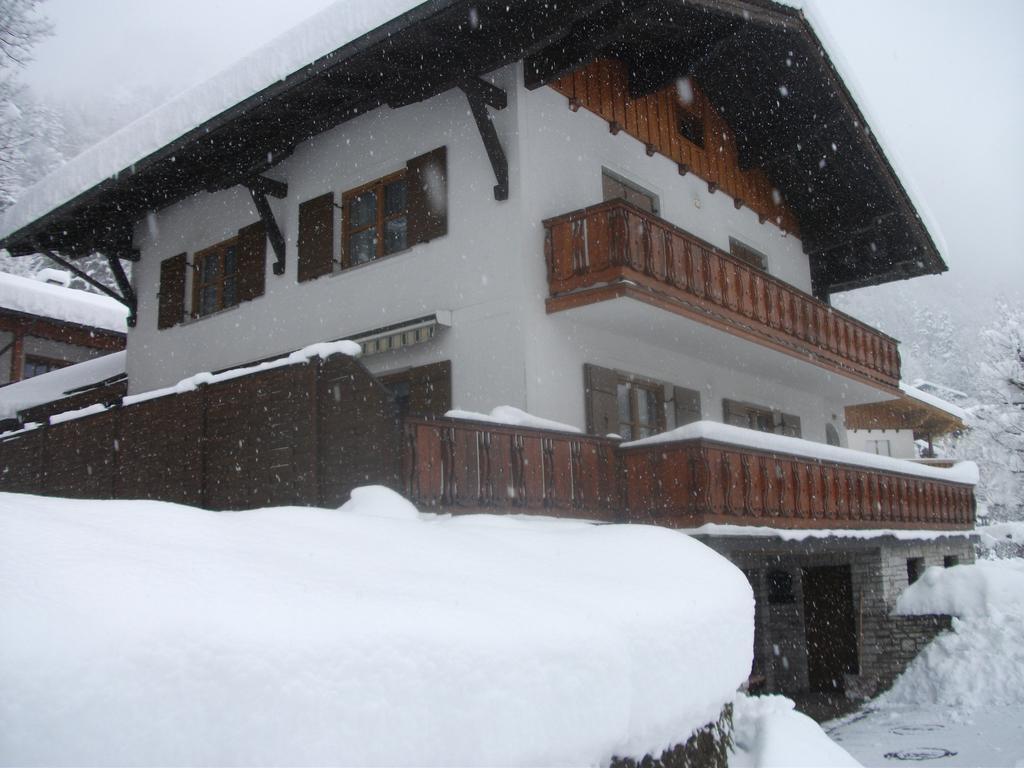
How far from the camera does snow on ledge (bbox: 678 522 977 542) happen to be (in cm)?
895

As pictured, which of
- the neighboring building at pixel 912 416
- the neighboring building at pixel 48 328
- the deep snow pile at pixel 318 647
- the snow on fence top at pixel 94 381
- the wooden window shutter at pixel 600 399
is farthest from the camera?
the neighboring building at pixel 912 416

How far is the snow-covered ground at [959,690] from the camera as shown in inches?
401

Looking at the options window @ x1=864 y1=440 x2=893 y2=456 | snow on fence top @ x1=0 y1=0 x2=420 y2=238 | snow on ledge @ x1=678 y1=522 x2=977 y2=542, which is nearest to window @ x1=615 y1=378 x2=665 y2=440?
snow on ledge @ x1=678 y1=522 x2=977 y2=542

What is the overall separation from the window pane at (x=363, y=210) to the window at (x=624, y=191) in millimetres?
3102

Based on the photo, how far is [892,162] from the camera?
51.2ft

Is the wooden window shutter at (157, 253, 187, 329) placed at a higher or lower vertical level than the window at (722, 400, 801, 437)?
higher

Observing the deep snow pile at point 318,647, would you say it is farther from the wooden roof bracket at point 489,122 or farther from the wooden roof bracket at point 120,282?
the wooden roof bracket at point 120,282

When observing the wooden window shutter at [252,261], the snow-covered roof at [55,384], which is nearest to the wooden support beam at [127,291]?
the snow-covered roof at [55,384]

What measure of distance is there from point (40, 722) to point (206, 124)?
33.3 ft

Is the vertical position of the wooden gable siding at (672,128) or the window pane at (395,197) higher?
the wooden gable siding at (672,128)

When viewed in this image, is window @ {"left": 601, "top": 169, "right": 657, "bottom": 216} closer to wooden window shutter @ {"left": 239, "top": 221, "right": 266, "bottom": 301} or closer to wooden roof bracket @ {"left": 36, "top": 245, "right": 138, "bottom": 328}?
wooden window shutter @ {"left": 239, "top": 221, "right": 266, "bottom": 301}

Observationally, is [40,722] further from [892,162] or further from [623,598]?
[892,162]

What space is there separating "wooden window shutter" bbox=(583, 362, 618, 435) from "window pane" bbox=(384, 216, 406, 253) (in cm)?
296

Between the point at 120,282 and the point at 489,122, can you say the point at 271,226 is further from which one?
the point at 489,122
